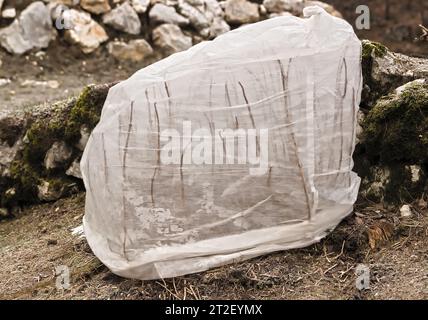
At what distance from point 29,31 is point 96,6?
0.70 metres

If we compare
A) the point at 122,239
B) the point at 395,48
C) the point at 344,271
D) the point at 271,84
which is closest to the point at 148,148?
the point at 122,239

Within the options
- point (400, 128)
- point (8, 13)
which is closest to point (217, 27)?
point (8, 13)

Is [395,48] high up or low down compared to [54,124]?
down

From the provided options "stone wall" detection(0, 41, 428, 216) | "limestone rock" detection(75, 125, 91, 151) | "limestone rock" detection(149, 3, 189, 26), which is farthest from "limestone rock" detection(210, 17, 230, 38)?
"limestone rock" detection(75, 125, 91, 151)

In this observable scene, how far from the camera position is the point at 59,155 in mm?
4000

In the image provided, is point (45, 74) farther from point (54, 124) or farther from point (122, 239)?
point (122, 239)

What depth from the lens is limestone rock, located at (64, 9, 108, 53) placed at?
6.16m

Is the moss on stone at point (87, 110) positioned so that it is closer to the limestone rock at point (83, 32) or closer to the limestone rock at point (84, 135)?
the limestone rock at point (84, 135)

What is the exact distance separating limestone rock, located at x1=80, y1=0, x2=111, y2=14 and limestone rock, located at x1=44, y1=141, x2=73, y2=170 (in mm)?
2653

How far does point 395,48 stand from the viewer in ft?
22.8

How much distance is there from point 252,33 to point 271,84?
11.8 inches

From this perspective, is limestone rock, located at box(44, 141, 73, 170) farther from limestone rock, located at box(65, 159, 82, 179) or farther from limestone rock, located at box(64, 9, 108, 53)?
limestone rock, located at box(64, 9, 108, 53)

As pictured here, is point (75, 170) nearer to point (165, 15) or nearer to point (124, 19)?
point (124, 19)

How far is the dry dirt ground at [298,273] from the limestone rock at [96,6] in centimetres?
345
